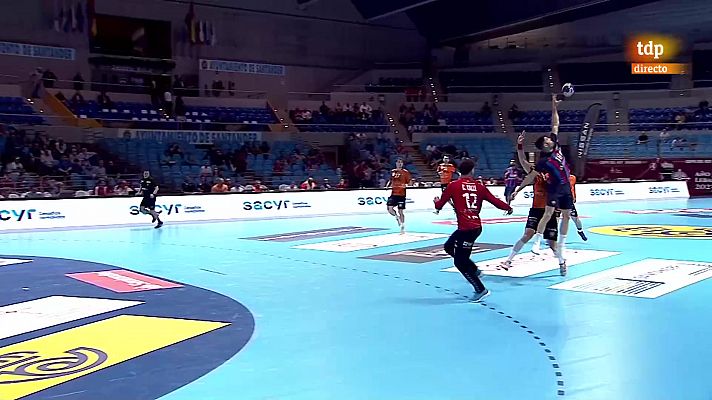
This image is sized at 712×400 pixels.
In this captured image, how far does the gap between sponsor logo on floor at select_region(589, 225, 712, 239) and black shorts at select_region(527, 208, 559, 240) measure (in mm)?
5982

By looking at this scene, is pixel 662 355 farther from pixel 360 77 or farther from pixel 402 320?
pixel 360 77

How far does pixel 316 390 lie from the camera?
216 inches

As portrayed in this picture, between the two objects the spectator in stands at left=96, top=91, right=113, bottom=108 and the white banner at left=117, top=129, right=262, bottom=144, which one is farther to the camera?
the spectator in stands at left=96, top=91, right=113, bottom=108

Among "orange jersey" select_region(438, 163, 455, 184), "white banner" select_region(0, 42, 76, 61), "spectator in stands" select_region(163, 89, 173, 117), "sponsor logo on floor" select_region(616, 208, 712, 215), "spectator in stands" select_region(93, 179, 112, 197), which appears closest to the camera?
"orange jersey" select_region(438, 163, 455, 184)

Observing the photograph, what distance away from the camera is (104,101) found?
107 ft

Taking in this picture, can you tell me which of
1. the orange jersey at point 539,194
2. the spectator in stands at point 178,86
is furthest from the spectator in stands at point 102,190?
the orange jersey at point 539,194

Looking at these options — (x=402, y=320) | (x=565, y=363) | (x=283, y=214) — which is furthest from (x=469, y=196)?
(x=283, y=214)

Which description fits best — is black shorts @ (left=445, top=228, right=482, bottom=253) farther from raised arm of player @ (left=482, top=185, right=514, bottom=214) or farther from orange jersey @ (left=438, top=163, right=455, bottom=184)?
orange jersey @ (left=438, top=163, right=455, bottom=184)

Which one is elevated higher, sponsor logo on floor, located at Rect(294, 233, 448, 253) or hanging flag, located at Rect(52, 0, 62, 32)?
hanging flag, located at Rect(52, 0, 62, 32)

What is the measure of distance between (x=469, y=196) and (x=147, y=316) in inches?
161

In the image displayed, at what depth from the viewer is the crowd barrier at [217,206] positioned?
19.5m

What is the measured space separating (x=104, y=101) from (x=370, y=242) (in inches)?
826

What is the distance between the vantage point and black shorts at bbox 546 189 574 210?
10.9 metres

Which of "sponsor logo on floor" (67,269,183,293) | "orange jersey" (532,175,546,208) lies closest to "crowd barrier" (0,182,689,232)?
"sponsor logo on floor" (67,269,183,293)
